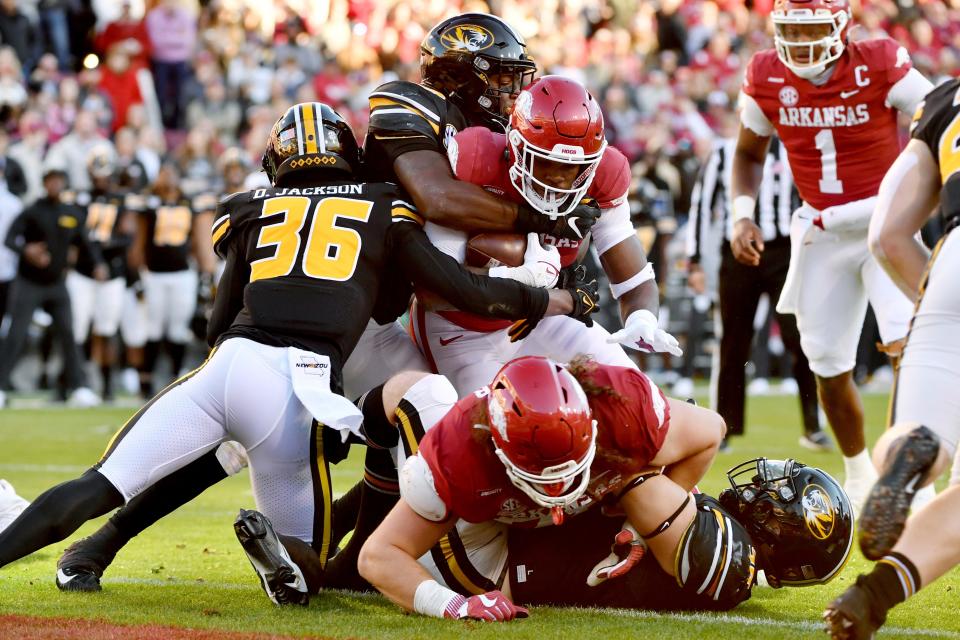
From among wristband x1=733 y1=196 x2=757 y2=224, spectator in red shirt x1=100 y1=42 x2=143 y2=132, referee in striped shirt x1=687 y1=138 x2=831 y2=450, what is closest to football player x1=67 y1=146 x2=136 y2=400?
spectator in red shirt x1=100 y1=42 x2=143 y2=132

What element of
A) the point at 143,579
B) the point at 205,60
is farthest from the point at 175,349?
the point at 143,579

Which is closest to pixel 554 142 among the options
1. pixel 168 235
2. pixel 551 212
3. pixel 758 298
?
pixel 551 212

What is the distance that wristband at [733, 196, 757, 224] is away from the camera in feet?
19.7

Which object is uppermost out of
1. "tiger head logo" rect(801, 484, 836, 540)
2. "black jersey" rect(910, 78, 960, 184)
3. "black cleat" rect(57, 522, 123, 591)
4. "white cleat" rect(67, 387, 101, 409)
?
"black jersey" rect(910, 78, 960, 184)

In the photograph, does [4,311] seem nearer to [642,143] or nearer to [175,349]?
[175,349]

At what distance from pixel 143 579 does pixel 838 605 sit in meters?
2.37

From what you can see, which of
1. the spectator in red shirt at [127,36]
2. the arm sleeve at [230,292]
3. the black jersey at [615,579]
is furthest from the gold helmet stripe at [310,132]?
the spectator in red shirt at [127,36]

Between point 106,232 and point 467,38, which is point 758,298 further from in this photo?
point 106,232

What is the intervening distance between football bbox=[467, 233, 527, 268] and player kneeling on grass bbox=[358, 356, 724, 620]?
88cm

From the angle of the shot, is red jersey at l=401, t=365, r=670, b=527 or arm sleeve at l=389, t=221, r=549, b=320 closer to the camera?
red jersey at l=401, t=365, r=670, b=527

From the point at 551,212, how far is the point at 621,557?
117 centimetres

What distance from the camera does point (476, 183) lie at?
4453 millimetres

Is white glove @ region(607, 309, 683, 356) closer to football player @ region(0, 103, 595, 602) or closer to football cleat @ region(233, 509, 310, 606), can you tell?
football player @ region(0, 103, 595, 602)

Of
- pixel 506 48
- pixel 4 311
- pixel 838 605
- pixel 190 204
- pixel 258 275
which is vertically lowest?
pixel 4 311
